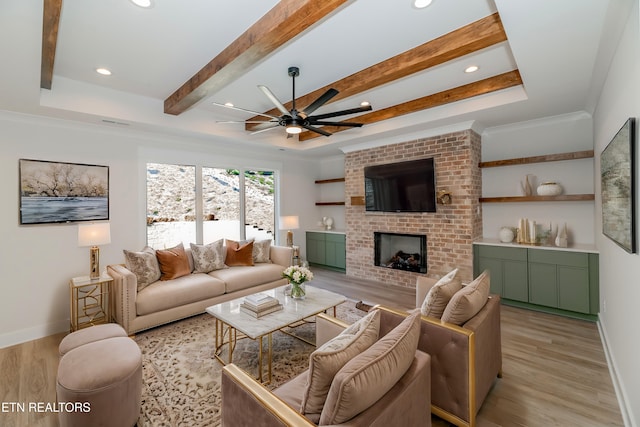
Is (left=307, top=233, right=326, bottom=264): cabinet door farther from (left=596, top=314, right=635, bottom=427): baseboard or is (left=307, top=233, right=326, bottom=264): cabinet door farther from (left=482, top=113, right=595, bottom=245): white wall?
(left=596, top=314, right=635, bottom=427): baseboard

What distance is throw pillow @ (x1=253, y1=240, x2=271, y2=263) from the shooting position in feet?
15.1

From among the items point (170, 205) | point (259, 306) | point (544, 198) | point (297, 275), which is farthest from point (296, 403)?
point (544, 198)

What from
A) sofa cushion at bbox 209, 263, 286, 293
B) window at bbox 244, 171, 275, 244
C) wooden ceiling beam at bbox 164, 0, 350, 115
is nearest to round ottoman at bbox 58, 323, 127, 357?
sofa cushion at bbox 209, 263, 286, 293

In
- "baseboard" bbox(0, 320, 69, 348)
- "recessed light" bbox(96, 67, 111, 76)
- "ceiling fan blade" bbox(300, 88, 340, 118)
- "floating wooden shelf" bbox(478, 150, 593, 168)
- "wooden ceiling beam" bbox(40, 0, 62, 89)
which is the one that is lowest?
"baseboard" bbox(0, 320, 69, 348)

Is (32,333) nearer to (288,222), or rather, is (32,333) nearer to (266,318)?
(266,318)

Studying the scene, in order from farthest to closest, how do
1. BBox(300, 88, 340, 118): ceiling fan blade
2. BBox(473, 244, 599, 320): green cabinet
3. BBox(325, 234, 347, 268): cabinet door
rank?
BBox(325, 234, 347, 268): cabinet door < BBox(473, 244, 599, 320): green cabinet < BBox(300, 88, 340, 118): ceiling fan blade

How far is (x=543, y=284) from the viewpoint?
3.57 meters

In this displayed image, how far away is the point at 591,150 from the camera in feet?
11.6

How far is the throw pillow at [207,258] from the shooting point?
402 centimetres

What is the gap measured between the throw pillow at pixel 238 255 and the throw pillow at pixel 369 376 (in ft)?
11.1

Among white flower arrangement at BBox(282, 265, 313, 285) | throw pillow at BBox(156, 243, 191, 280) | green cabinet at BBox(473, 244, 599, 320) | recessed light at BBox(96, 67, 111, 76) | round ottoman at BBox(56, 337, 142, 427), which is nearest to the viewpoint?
round ottoman at BBox(56, 337, 142, 427)

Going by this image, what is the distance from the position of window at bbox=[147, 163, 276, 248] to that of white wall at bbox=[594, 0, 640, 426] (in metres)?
4.89

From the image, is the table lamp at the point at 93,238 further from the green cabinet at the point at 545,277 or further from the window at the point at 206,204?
the green cabinet at the point at 545,277

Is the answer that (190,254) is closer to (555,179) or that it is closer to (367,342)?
(367,342)
